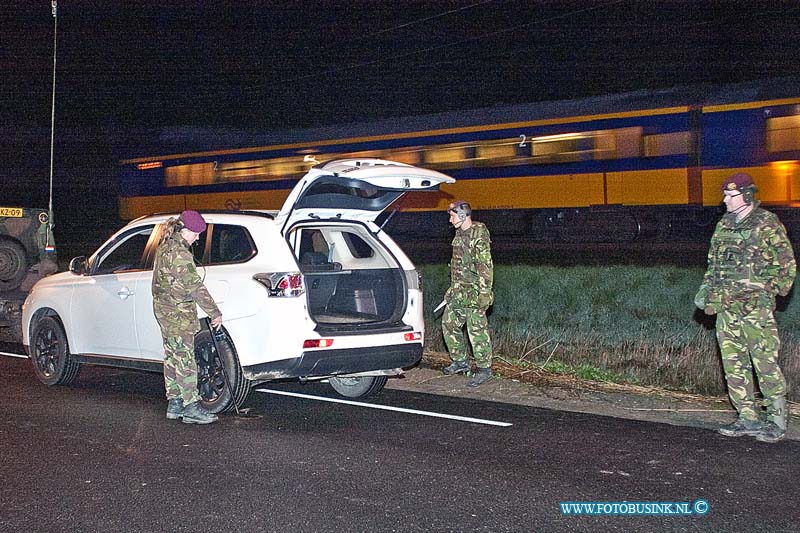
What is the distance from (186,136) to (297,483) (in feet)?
97.1

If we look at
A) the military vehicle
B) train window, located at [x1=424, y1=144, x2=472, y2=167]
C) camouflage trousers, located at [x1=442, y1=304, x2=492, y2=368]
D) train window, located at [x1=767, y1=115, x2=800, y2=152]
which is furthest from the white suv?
train window, located at [x1=424, y1=144, x2=472, y2=167]

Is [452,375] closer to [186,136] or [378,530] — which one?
[378,530]

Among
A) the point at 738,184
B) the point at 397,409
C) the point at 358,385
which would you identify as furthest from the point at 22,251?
the point at 738,184

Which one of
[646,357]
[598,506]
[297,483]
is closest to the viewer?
[598,506]

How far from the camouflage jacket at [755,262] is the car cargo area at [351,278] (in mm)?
2704

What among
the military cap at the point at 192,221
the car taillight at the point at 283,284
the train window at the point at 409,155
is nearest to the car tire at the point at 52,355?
the military cap at the point at 192,221

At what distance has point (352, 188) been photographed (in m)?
8.02

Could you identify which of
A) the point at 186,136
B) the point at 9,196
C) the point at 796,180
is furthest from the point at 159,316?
the point at 9,196

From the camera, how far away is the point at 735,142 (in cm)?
2059

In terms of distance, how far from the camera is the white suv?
7371 mm

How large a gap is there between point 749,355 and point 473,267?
10.6 ft

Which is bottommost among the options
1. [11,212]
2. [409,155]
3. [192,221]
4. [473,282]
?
[473,282]

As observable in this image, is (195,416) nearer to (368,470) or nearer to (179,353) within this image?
(179,353)

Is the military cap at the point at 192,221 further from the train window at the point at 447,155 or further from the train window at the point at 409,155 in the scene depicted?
the train window at the point at 409,155
